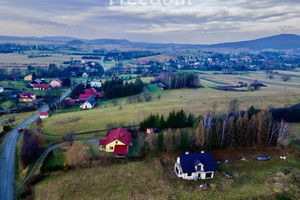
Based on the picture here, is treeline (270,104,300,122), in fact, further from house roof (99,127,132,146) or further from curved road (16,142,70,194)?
curved road (16,142,70,194)

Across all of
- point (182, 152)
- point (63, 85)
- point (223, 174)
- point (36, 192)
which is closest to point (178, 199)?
point (223, 174)

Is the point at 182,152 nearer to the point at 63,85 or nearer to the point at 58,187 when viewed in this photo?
the point at 58,187

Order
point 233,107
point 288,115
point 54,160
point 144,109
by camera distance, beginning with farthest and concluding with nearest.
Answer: point 144,109
point 233,107
point 288,115
point 54,160

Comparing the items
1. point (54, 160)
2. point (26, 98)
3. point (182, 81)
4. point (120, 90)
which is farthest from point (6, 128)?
point (182, 81)

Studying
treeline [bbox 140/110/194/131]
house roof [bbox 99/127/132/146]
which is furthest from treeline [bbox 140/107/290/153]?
treeline [bbox 140/110/194/131]

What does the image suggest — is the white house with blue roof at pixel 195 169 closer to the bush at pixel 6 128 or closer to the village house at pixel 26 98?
the bush at pixel 6 128

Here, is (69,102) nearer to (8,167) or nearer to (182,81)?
(8,167)

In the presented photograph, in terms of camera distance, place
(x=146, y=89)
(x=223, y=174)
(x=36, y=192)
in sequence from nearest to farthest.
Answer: (x=36, y=192) < (x=223, y=174) < (x=146, y=89)

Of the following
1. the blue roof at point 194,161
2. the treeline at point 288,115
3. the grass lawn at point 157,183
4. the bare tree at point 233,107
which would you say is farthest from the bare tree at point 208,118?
the treeline at point 288,115
